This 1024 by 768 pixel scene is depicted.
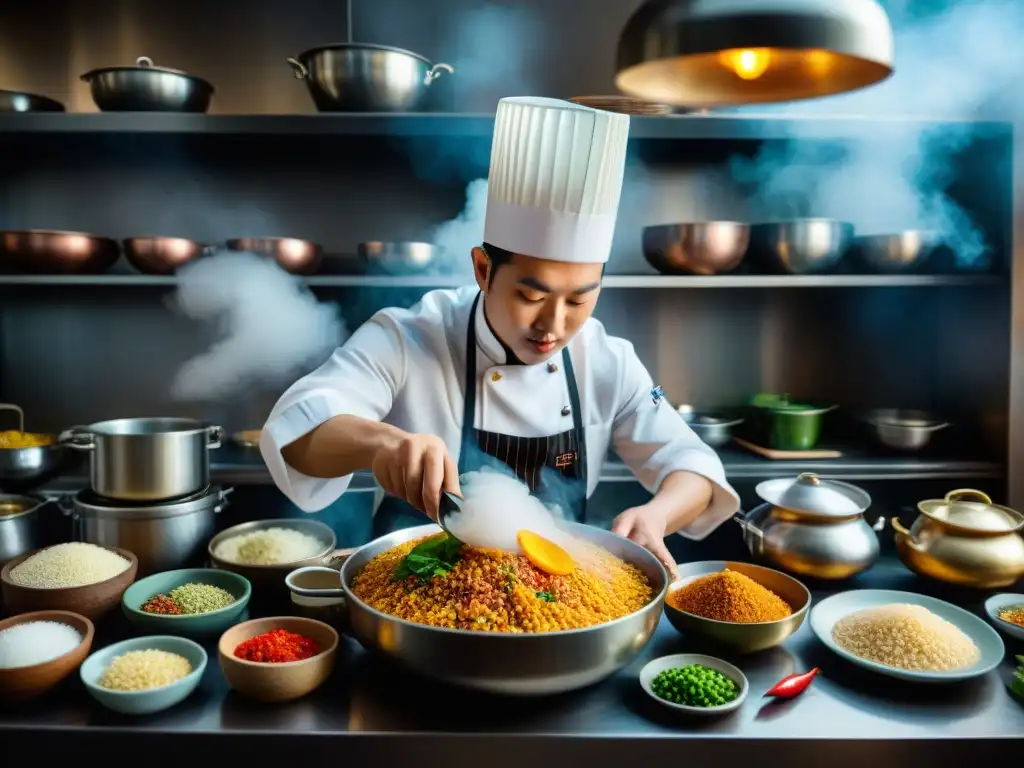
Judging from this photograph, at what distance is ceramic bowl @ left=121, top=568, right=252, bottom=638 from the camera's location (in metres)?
1.42

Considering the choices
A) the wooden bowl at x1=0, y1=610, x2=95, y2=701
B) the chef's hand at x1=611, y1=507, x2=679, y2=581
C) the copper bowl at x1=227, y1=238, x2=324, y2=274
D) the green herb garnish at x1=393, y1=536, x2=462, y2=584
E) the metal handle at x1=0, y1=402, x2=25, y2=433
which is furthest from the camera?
the metal handle at x1=0, y1=402, x2=25, y2=433

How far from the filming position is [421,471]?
1383mm

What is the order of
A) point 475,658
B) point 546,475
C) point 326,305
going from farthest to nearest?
point 326,305 < point 546,475 < point 475,658

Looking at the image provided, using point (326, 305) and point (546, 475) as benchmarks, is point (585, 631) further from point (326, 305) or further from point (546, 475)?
point (326, 305)

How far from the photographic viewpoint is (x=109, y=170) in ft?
11.1

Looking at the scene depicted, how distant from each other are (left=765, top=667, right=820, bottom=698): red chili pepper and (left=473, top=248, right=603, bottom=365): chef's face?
80 cm

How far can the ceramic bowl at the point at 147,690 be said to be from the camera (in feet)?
3.89

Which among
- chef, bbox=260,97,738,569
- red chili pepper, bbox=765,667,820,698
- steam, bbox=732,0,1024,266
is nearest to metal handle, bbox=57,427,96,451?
chef, bbox=260,97,738,569

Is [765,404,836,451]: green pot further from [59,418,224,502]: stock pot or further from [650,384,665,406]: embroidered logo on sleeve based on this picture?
[59,418,224,502]: stock pot

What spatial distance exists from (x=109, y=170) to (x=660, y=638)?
127 inches

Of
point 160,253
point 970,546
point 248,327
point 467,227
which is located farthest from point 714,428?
point 160,253

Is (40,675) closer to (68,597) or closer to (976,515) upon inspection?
(68,597)

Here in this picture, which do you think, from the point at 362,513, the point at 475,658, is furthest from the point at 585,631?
the point at 362,513

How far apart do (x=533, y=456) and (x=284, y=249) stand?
4.63 ft
